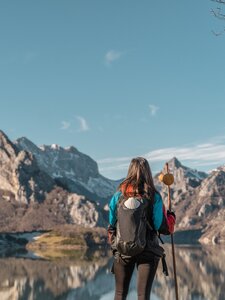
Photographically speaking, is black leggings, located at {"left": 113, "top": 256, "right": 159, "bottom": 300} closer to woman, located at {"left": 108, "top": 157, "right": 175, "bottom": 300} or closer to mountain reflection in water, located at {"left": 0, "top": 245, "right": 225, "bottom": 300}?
woman, located at {"left": 108, "top": 157, "right": 175, "bottom": 300}

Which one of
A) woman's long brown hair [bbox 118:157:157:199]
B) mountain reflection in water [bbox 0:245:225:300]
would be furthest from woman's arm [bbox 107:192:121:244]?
mountain reflection in water [bbox 0:245:225:300]

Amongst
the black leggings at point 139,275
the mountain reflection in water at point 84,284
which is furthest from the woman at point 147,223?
the mountain reflection in water at point 84,284

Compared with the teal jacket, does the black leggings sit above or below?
below

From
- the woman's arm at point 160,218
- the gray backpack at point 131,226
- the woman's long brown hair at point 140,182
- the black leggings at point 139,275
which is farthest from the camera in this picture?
the woman's long brown hair at point 140,182

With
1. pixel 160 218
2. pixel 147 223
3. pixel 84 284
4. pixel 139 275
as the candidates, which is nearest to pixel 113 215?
pixel 147 223

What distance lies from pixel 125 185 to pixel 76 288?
449 feet

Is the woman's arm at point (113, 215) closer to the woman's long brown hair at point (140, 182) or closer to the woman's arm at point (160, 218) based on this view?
the woman's long brown hair at point (140, 182)

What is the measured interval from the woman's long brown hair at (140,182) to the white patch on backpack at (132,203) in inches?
7.9

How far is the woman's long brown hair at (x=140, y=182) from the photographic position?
10918 millimetres

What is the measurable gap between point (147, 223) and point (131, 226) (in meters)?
0.40

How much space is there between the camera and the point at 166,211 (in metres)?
11.2

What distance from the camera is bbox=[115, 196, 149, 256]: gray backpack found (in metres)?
10.4

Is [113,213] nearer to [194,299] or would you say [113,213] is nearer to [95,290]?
[194,299]

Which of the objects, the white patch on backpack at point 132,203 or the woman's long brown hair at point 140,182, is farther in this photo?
the woman's long brown hair at point 140,182
